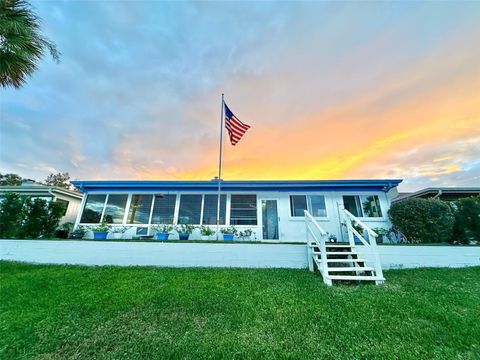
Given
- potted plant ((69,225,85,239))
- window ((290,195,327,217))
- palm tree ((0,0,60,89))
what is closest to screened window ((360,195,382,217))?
window ((290,195,327,217))

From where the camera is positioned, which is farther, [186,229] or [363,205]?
[363,205]

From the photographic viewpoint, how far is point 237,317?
10.2ft

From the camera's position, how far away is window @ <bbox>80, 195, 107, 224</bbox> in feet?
31.0

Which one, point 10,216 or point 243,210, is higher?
point 243,210

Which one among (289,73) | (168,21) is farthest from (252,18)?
(168,21)

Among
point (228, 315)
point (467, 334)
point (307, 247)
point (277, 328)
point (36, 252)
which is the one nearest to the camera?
point (467, 334)

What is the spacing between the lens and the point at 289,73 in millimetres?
8344

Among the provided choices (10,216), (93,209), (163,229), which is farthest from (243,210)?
(10,216)

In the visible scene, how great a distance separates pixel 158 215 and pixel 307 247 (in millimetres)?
6993

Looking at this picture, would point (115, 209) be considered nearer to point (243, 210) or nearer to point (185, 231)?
point (185, 231)

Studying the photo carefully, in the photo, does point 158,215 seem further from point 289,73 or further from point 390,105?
point 390,105

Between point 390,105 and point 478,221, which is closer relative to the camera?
point 478,221

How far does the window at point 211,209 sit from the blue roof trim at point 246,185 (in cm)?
50

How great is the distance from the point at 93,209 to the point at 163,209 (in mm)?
3520
